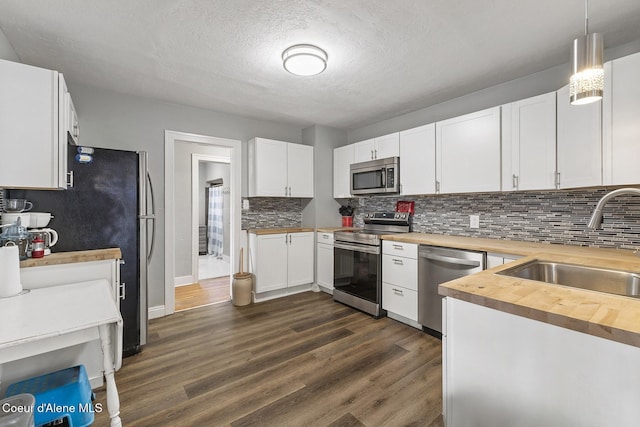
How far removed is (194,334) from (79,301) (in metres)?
1.47

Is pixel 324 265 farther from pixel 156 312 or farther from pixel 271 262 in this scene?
pixel 156 312

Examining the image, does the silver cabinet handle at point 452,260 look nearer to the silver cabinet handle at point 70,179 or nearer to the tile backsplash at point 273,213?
the tile backsplash at point 273,213

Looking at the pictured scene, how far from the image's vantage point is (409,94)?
3.06 meters

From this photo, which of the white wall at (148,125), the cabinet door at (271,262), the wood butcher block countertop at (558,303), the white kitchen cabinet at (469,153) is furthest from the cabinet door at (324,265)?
the wood butcher block countertop at (558,303)

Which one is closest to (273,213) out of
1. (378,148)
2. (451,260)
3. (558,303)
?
(378,148)

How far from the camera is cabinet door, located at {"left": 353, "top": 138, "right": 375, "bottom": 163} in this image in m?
3.71

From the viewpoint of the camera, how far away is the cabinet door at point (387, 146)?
3.41 meters

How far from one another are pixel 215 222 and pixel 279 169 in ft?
11.3

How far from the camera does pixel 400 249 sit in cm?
293

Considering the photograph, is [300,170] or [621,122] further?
[300,170]

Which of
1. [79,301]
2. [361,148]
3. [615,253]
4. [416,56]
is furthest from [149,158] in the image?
[615,253]

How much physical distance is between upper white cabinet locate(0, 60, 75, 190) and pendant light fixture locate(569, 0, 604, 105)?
271cm

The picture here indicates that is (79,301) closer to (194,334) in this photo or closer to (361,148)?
(194,334)

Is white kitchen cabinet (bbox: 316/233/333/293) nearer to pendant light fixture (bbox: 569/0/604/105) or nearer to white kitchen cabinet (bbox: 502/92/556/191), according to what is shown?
white kitchen cabinet (bbox: 502/92/556/191)
